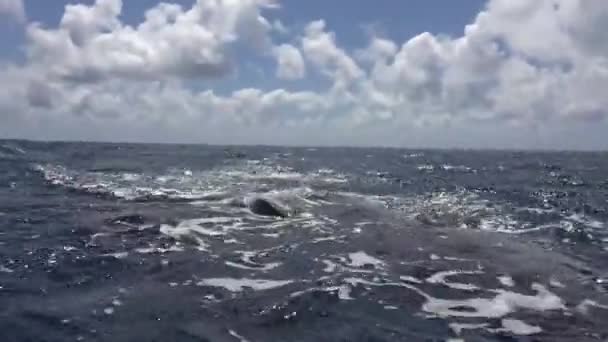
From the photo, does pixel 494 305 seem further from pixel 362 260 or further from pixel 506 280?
pixel 362 260

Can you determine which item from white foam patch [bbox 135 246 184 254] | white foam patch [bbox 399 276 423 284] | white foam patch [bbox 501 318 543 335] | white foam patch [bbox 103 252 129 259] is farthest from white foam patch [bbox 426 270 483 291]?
white foam patch [bbox 103 252 129 259]

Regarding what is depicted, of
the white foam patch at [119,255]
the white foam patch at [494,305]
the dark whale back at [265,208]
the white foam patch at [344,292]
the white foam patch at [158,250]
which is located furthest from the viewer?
the dark whale back at [265,208]

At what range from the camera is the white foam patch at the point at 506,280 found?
47.7 ft

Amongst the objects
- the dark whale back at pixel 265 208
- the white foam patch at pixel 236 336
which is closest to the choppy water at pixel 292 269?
the white foam patch at pixel 236 336

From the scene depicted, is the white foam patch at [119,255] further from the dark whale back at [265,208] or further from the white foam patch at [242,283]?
the dark whale back at [265,208]

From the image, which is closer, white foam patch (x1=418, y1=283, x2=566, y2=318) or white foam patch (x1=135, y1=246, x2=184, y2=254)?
white foam patch (x1=418, y1=283, x2=566, y2=318)

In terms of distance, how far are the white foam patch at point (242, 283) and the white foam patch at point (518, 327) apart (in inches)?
230

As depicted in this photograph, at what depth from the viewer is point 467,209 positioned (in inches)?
1128

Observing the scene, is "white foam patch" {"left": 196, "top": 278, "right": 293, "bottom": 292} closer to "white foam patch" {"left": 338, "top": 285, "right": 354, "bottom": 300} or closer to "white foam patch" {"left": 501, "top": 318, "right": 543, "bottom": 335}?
"white foam patch" {"left": 338, "top": 285, "right": 354, "bottom": 300}

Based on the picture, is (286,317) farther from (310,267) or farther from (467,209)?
(467,209)

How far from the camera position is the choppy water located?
10.7 metres

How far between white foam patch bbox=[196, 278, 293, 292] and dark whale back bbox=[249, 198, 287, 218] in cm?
1086

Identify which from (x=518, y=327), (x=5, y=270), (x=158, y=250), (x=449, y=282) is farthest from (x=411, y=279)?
(x=5, y=270)

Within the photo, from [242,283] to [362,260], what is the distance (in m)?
4.89
